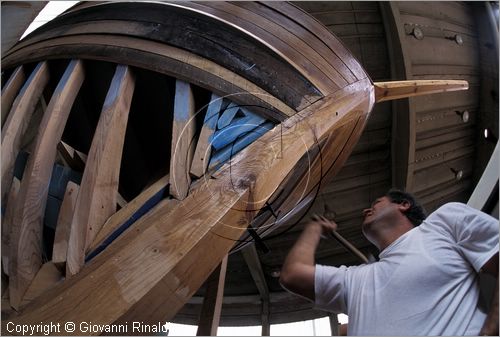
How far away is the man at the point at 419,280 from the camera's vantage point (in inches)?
35.1

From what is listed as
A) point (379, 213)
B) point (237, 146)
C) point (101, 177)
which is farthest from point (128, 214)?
point (379, 213)

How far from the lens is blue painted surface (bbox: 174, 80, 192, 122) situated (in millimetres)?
1502

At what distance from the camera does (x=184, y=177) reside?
1382mm

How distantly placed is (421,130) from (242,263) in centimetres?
199

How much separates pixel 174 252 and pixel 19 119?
102 centimetres

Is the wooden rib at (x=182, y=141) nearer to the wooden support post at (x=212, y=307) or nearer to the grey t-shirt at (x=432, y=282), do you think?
the wooden support post at (x=212, y=307)

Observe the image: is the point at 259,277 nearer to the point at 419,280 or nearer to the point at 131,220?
the point at 131,220

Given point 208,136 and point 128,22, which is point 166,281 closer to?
point 208,136

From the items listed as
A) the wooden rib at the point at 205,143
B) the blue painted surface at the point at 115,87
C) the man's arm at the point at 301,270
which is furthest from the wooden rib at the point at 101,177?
the man's arm at the point at 301,270

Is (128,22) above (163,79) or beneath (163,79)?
above

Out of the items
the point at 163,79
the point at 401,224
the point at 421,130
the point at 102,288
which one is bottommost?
the point at 102,288

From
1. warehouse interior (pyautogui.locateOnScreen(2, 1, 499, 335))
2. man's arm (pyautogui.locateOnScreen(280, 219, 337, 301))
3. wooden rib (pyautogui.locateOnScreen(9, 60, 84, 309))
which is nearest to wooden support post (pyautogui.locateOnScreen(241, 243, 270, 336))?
warehouse interior (pyautogui.locateOnScreen(2, 1, 499, 335))

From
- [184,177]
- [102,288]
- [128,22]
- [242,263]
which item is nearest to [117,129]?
[184,177]

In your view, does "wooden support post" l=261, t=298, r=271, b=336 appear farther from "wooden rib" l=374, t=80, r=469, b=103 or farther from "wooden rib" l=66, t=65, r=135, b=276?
"wooden rib" l=66, t=65, r=135, b=276
